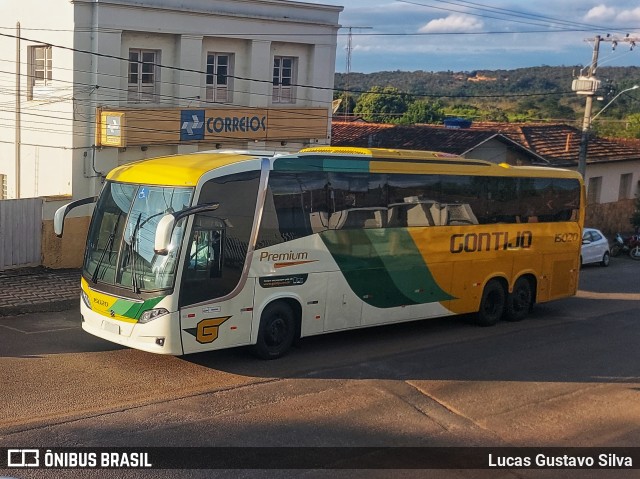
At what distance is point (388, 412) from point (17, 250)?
37.9 ft

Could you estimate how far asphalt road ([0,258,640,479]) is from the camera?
9.56 m

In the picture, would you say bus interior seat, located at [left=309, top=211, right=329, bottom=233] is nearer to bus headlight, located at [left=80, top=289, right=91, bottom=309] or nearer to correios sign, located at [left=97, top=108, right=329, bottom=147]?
bus headlight, located at [left=80, top=289, right=91, bottom=309]

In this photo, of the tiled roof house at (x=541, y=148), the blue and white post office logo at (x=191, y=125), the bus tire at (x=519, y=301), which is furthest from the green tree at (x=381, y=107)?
the bus tire at (x=519, y=301)

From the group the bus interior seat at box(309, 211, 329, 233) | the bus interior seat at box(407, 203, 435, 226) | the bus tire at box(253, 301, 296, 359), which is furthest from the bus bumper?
the bus interior seat at box(407, 203, 435, 226)

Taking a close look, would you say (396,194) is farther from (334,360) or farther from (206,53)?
(206,53)

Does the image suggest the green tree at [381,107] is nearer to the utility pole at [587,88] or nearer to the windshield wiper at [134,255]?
the utility pole at [587,88]

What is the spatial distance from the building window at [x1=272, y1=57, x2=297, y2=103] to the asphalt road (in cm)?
1131

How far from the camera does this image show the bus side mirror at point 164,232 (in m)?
10.9

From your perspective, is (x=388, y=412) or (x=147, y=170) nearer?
(x=388, y=412)

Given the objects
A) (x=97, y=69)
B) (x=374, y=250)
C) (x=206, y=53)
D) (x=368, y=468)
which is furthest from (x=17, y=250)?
(x=368, y=468)

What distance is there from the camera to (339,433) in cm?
995

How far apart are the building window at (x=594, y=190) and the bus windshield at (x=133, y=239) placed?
2691 cm

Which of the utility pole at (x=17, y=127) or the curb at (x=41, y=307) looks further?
the utility pole at (x=17, y=127)

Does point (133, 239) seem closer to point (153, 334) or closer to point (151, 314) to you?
point (151, 314)
